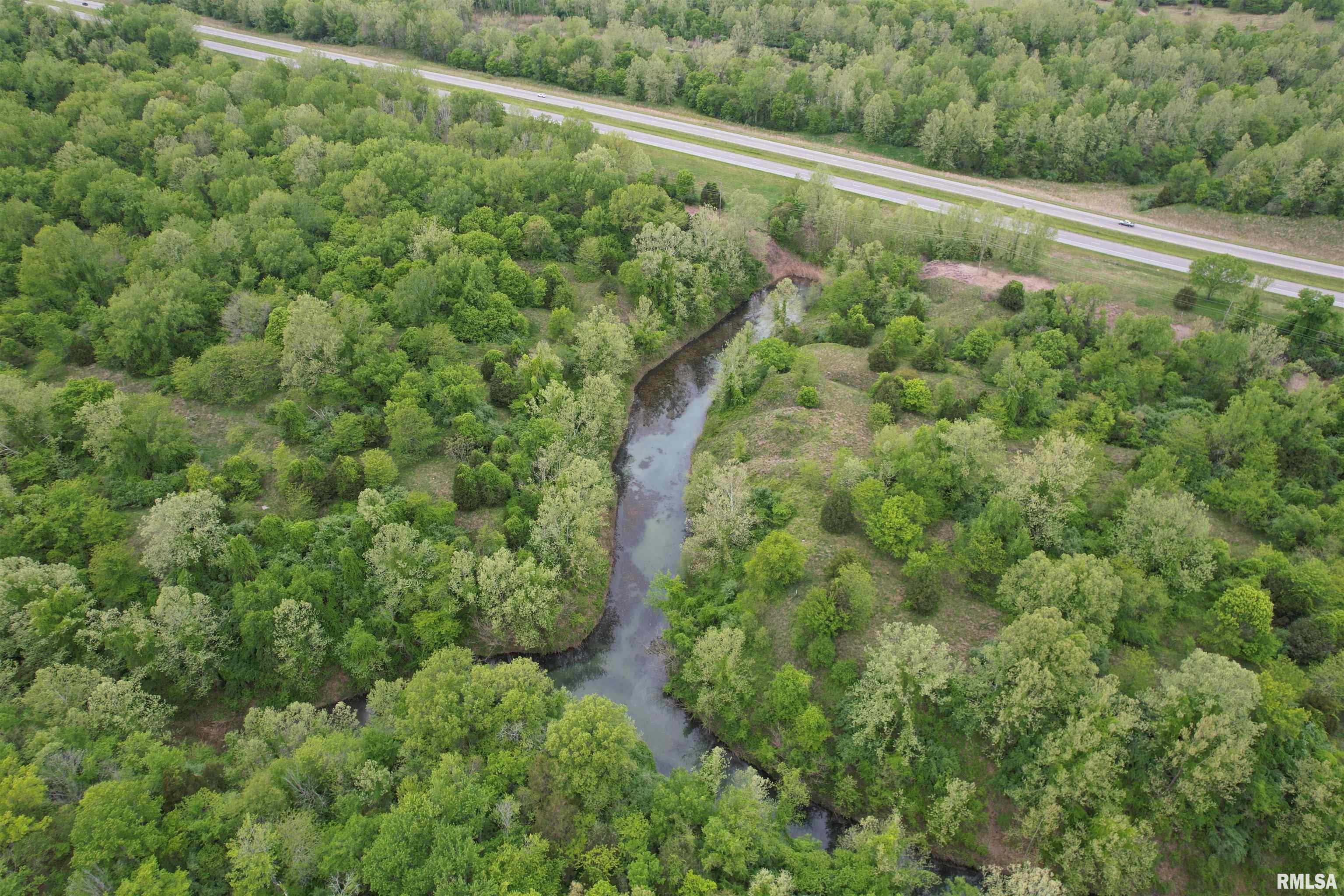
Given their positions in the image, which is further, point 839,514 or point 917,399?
point 917,399

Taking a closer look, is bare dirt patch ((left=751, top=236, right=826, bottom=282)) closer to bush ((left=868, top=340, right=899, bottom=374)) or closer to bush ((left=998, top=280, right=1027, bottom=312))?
bush ((left=998, top=280, right=1027, bottom=312))

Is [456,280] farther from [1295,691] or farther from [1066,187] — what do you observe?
[1066,187]

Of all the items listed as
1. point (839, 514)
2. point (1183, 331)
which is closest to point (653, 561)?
point (839, 514)

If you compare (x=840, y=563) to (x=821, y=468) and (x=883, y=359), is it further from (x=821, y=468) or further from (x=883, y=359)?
(x=883, y=359)

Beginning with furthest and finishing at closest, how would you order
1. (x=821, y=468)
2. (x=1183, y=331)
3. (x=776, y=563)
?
(x=1183, y=331) → (x=821, y=468) → (x=776, y=563)

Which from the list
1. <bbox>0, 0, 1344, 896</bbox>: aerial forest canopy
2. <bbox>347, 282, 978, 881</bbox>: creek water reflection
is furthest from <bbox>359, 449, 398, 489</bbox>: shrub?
<bbox>347, 282, 978, 881</bbox>: creek water reflection

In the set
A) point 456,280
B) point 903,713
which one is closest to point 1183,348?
point 903,713
